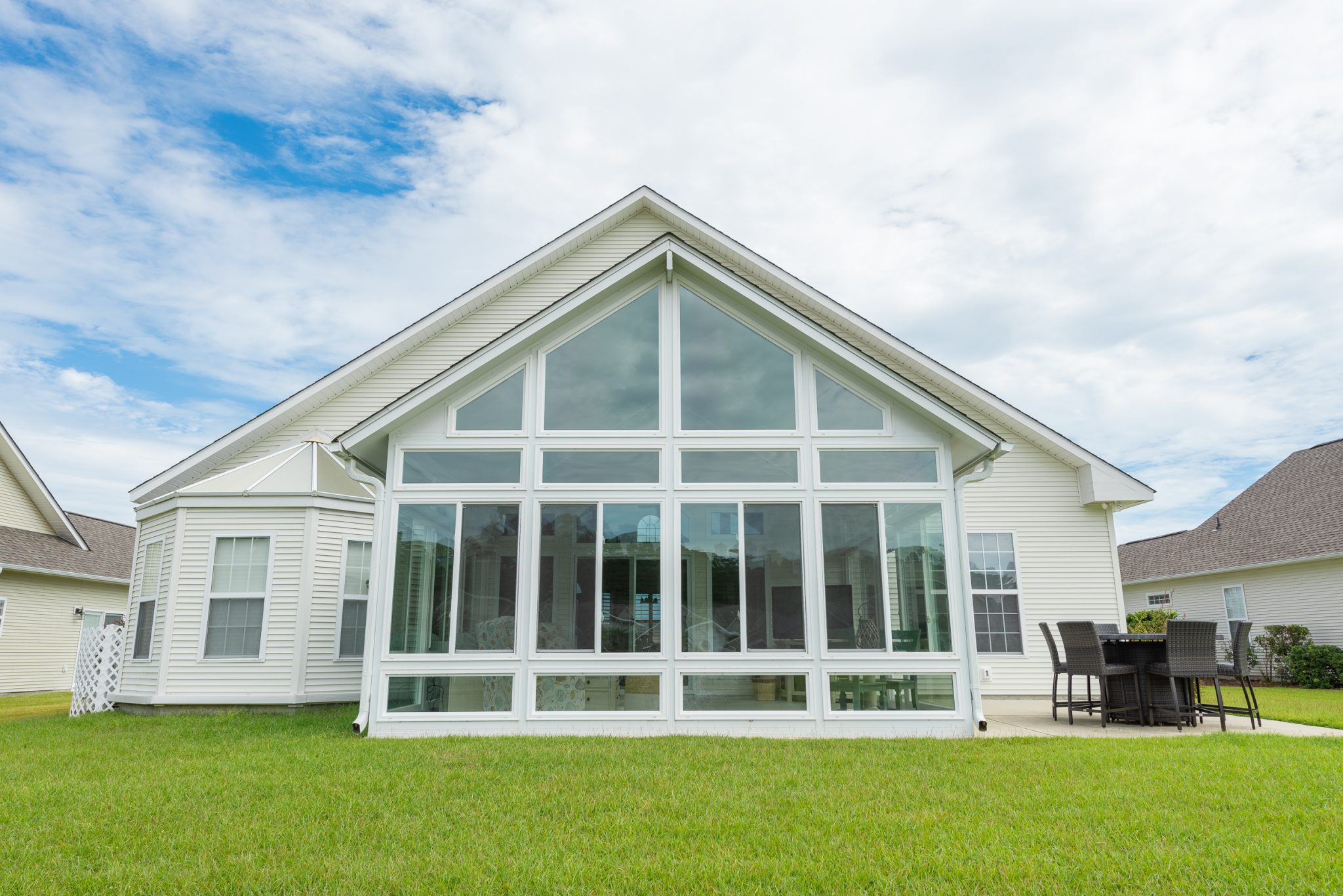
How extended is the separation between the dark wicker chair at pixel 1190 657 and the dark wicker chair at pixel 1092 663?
396 mm

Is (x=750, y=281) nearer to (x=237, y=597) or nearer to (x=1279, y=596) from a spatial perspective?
(x=237, y=597)

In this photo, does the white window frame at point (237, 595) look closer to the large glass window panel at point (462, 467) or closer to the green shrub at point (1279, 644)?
the large glass window panel at point (462, 467)

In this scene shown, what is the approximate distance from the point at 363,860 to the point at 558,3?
11120mm

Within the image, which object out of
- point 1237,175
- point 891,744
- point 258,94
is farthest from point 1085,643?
point 258,94

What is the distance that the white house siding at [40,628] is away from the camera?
17.7 m

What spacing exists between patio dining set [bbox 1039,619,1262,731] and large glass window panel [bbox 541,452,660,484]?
4.99 meters

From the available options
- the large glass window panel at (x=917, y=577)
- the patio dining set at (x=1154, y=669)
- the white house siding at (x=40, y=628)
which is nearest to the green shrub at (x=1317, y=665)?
the patio dining set at (x=1154, y=669)

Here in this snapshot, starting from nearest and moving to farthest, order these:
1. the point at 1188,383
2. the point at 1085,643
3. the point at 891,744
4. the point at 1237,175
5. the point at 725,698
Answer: the point at 891,744
the point at 725,698
the point at 1085,643
the point at 1237,175
the point at 1188,383

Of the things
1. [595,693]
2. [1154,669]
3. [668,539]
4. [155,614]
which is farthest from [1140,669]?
[155,614]

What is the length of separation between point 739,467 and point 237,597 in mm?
7623

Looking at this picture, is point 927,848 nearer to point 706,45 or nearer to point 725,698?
point 725,698

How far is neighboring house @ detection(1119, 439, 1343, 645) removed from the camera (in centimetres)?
1839

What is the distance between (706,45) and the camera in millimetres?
11750

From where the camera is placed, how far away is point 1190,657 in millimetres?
8922
